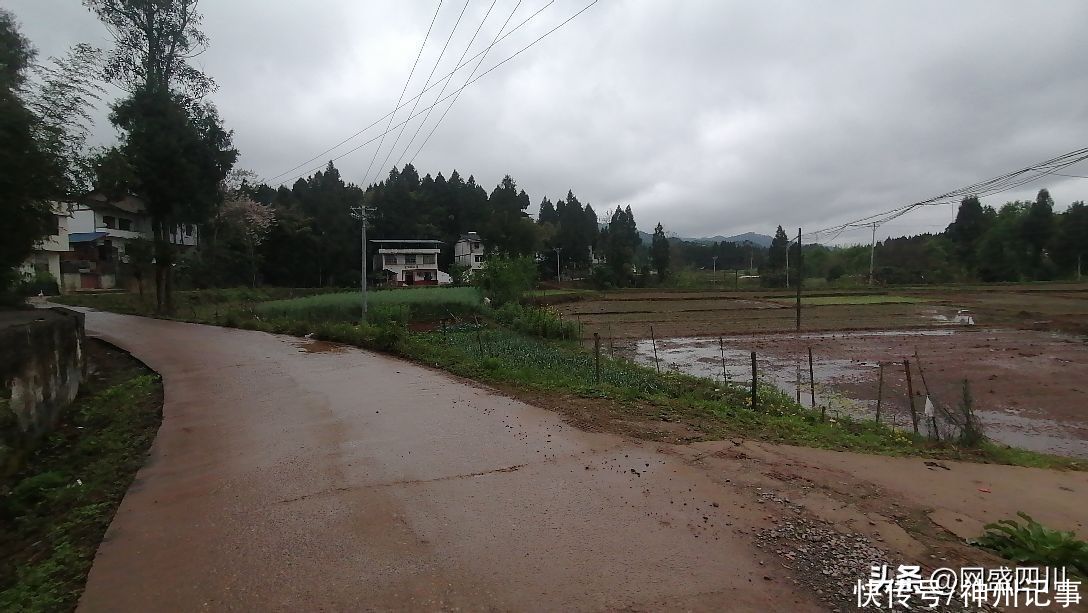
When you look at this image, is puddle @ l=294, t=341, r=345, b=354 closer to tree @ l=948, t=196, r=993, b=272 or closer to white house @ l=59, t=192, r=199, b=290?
white house @ l=59, t=192, r=199, b=290

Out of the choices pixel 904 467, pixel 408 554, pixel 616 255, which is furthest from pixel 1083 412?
pixel 616 255

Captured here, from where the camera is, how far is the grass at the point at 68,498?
358 centimetres

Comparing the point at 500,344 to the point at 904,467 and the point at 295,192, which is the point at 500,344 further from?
the point at 295,192

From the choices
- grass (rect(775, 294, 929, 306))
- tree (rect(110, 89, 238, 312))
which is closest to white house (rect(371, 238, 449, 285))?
tree (rect(110, 89, 238, 312))

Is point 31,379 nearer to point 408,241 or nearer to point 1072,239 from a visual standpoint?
point 408,241

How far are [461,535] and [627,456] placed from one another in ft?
7.45

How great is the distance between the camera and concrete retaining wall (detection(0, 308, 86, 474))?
6.15 m

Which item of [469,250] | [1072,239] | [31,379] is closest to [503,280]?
[31,379]

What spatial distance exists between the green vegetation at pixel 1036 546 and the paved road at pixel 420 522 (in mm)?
1583

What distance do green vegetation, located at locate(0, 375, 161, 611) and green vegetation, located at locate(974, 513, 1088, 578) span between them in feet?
19.2

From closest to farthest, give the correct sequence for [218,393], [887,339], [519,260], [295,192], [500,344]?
[218,393]
[500,344]
[887,339]
[519,260]
[295,192]

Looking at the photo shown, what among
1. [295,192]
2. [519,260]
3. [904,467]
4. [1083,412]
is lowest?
[1083,412]

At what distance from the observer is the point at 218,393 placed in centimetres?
934

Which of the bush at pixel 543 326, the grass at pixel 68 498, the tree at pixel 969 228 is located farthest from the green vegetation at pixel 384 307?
the tree at pixel 969 228
